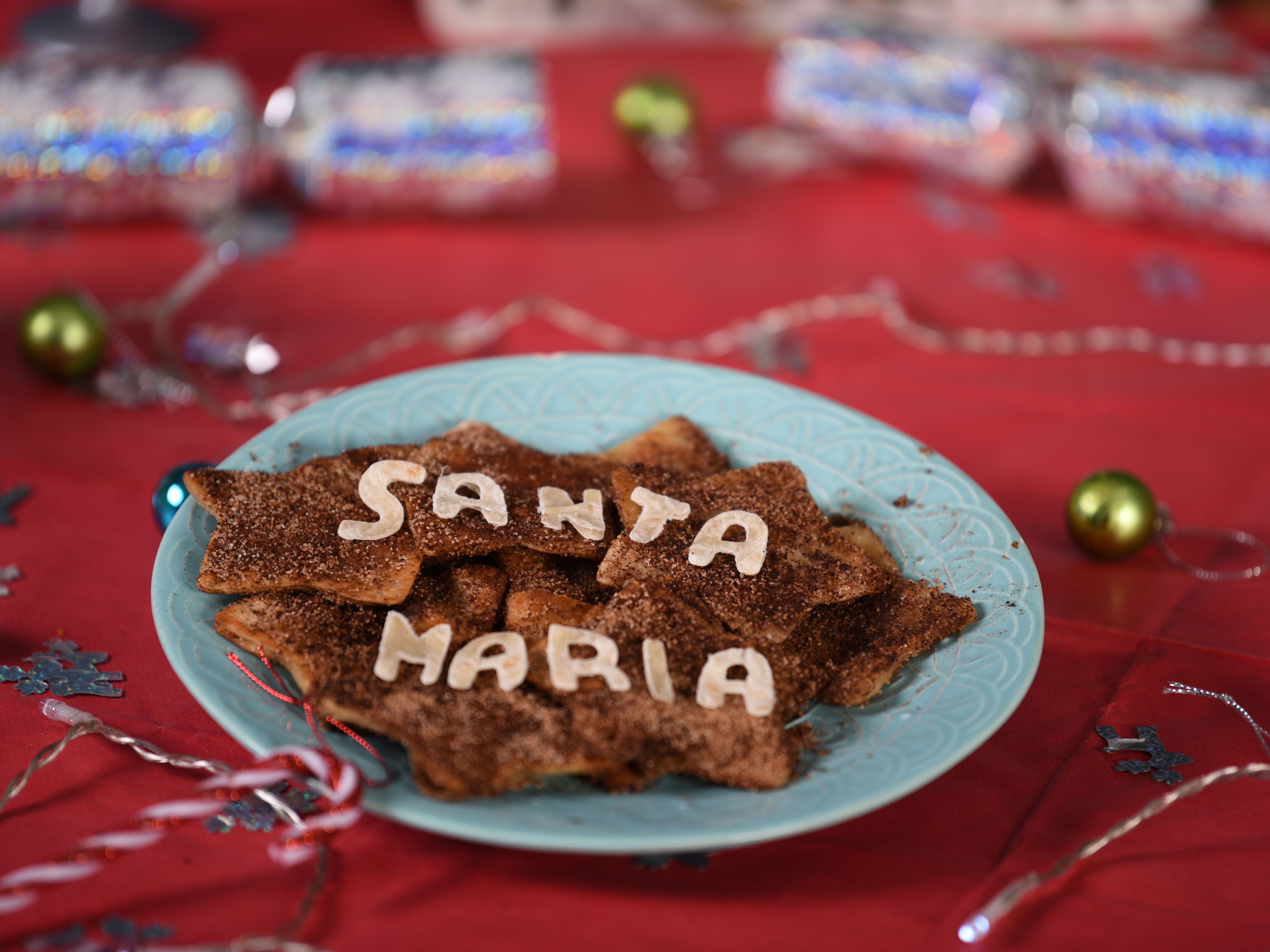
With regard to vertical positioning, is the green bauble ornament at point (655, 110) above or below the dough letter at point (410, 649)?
above

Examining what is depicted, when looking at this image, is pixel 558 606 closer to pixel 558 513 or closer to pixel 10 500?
pixel 558 513

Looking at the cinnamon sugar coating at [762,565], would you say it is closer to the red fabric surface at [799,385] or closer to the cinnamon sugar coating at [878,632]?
the cinnamon sugar coating at [878,632]

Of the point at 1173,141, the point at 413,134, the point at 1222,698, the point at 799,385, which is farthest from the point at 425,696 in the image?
the point at 1173,141

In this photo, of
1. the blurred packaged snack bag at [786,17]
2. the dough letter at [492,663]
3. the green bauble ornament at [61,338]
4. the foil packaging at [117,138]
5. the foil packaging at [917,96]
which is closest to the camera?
the dough letter at [492,663]

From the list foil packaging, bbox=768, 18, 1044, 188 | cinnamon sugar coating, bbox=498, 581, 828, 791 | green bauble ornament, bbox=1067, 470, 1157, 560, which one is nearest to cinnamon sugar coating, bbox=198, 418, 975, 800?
cinnamon sugar coating, bbox=498, 581, 828, 791

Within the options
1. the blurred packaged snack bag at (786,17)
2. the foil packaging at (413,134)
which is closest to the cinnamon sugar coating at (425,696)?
the foil packaging at (413,134)
